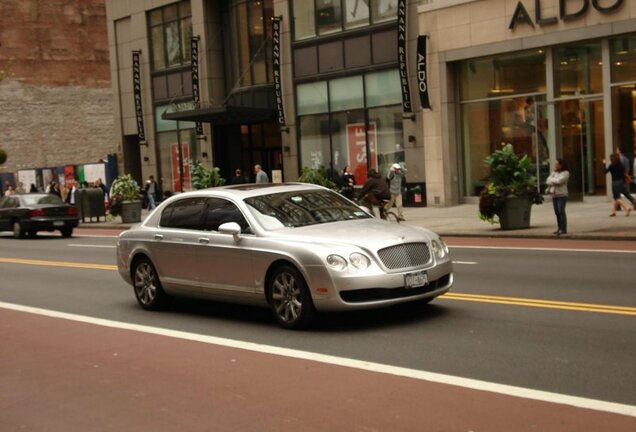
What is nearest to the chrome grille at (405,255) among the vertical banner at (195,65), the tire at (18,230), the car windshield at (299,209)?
the car windshield at (299,209)

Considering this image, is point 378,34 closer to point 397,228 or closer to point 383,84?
point 383,84

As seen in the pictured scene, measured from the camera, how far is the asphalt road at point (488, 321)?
6.97 metres

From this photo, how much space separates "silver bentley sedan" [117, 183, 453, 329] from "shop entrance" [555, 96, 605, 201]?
17502mm

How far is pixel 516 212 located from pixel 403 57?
10.9m

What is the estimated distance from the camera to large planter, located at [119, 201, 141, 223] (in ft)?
109

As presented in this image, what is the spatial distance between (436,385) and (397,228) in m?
3.13

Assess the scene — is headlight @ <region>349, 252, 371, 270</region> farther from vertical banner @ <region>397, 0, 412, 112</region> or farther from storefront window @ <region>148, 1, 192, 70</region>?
storefront window @ <region>148, 1, 192, 70</region>

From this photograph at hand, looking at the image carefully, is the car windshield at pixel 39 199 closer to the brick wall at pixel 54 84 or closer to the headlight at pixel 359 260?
the headlight at pixel 359 260

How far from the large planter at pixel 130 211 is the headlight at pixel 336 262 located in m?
25.7

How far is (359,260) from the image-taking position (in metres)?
8.73

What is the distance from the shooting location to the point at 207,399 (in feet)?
21.8

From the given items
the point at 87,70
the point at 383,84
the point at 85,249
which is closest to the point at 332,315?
the point at 85,249

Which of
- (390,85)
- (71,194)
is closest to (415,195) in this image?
(390,85)

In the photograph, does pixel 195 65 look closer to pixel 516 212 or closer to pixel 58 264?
pixel 58 264
